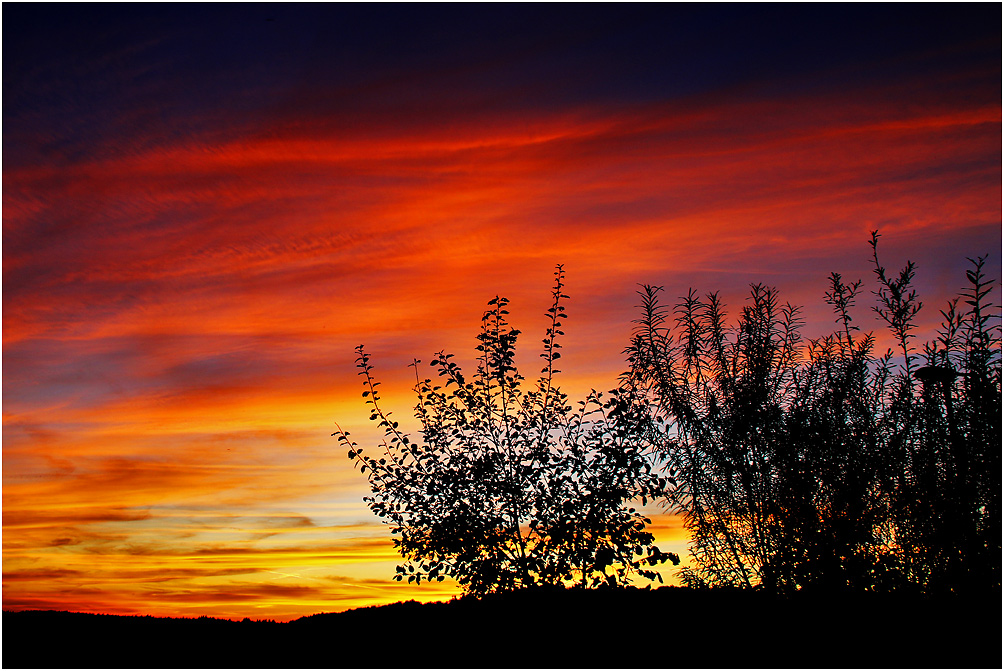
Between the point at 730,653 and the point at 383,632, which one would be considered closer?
the point at 730,653

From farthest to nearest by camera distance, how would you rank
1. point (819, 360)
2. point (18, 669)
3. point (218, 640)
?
point (819, 360) < point (218, 640) < point (18, 669)

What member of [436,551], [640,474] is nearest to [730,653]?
[640,474]

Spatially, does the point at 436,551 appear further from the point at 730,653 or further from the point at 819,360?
the point at 819,360

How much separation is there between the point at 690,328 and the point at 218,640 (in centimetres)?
922

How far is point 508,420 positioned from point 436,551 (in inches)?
89.9

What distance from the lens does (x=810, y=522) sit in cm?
1166

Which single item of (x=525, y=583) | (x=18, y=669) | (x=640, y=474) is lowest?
(x=18, y=669)

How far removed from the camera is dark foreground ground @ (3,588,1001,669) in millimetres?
9695

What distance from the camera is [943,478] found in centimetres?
1204

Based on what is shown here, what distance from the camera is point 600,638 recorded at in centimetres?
1016

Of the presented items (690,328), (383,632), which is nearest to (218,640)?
(383,632)

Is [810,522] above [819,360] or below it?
below

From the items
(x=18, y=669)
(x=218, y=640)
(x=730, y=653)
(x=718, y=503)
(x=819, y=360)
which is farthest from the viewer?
(x=819, y=360)

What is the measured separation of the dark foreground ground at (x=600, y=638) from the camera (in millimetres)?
9695
